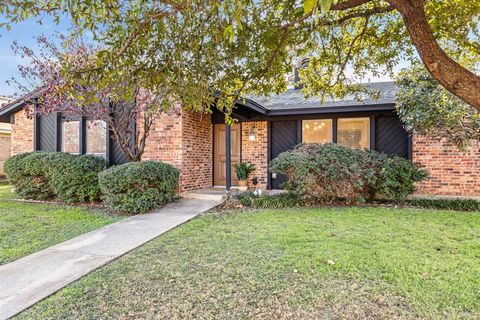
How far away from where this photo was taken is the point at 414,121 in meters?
6.89

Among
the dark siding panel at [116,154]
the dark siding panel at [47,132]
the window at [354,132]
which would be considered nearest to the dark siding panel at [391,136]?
the window at [354,132]

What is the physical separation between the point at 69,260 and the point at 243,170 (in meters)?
6.55

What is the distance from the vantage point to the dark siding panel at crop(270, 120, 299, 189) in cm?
1014

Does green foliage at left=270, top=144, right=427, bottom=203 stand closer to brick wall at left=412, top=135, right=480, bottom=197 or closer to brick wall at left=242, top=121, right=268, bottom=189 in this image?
brick wall at left=412, top=135, right=480, bottom=197

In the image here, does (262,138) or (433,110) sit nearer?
(433,110)

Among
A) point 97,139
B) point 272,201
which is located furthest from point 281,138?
point 97,139

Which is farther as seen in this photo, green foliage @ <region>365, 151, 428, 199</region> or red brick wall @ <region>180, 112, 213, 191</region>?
red brick wall @ <region>180, 112, 213, 191</region>

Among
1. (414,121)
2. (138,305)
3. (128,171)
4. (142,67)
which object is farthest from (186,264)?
(414,121)

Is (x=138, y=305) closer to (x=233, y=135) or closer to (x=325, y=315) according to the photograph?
(x=325, y=315)

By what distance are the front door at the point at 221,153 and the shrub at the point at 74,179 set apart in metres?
4.16

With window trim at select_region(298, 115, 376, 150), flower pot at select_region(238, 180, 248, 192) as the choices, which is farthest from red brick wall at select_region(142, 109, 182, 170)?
window trim at select_region(298, 115, 376, 150)

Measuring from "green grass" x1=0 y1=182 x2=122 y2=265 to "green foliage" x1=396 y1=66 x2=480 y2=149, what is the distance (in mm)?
7244

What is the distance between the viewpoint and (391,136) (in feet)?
30.0

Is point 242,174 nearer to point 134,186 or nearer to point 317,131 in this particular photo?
point 317,131
